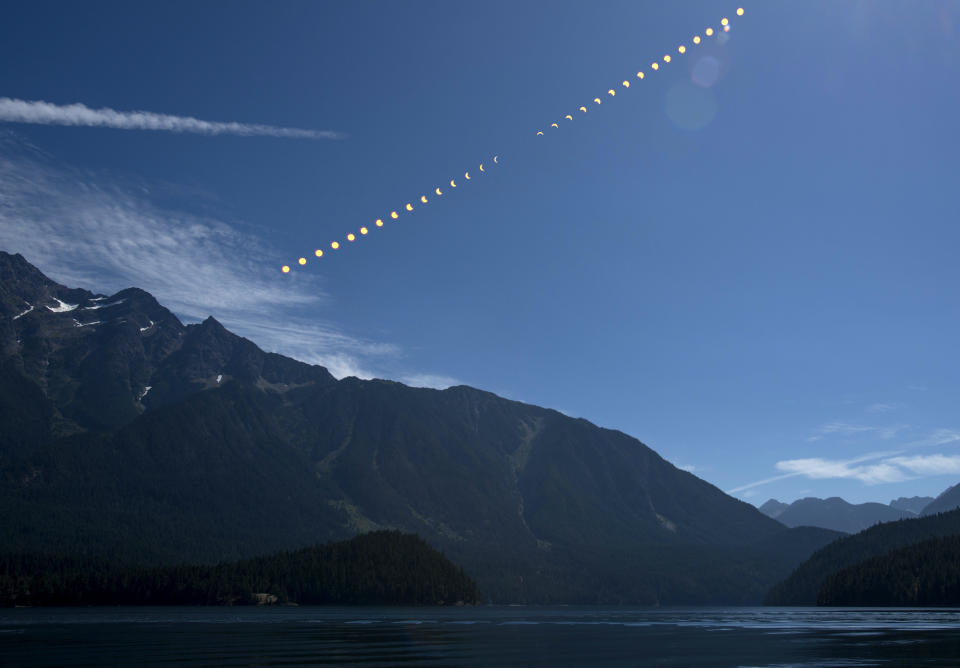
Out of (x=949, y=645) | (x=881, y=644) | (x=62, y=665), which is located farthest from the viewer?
(x=881, y=644)

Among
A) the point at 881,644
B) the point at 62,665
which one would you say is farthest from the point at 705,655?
the point at 62,665

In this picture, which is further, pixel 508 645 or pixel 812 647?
pixel 508 645

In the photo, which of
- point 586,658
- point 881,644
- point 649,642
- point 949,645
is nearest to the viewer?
point 586,658

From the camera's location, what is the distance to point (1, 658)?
78.1m

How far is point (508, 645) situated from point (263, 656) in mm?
37332

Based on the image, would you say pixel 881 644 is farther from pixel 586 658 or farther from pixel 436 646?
pixel 436 646

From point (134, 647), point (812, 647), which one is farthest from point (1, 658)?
point (812, 647)

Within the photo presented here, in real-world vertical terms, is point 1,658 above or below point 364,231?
A: below

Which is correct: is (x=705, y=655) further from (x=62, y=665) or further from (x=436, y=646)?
(x=62, y=665)

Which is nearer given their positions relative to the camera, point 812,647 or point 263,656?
point 263,656

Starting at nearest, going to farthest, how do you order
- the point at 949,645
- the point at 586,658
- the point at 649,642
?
the point at 586,658, the point at 949,645, the point at 649,642

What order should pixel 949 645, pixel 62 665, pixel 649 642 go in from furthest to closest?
pixel 649 642, pixel 949 645, pixel 62 665

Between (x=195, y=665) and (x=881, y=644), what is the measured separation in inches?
3260

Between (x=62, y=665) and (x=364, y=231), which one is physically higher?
(x=364, y=231)
